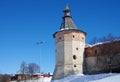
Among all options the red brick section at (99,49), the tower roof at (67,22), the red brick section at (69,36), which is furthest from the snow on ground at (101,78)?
the tower roof at (67,22)

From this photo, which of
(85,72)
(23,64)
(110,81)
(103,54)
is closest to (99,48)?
(103,54)

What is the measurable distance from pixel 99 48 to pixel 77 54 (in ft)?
14.2

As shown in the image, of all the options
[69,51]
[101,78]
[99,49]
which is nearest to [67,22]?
[69,51]

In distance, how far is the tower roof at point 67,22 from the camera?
51469mm

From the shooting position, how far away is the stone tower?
4841cm

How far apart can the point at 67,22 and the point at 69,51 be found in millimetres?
6564

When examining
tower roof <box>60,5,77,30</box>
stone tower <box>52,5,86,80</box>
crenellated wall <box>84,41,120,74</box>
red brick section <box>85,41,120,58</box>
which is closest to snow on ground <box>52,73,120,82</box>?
stone tower <box>52,5,86,80</box>

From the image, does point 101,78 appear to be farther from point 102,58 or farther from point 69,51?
point 69,51

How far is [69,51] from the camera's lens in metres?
48.8

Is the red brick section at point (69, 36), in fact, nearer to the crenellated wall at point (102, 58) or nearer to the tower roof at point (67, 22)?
the tower roof at point (67, 22)

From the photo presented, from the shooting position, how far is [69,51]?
4878 centimetres

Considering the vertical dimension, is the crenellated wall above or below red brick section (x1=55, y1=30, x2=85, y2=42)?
below

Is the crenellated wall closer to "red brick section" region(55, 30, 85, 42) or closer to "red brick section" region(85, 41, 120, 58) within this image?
"red brick section" region(85, 41, 120, 58)

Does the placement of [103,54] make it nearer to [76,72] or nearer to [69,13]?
[76,72]
